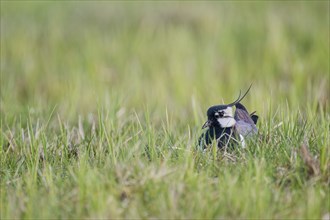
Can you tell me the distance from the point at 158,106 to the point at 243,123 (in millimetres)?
2324

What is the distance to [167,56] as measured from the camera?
7.45m

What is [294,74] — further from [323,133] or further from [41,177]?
[41,177]

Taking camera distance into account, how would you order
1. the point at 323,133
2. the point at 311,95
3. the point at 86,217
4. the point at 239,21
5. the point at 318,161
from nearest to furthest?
1. the point at 86,217
2. the point at 318,161
3. the point at 323,133
4. the point at 311,95
5. the point at 239,21

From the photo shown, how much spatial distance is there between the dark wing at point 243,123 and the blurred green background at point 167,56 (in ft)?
6.30

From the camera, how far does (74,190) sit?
3.45 meters

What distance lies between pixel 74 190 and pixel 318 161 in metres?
1.09

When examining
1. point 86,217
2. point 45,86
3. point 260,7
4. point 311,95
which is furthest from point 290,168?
point 260,7

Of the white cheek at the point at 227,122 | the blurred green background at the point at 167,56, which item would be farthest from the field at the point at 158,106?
the white cheek at the point at 227,122

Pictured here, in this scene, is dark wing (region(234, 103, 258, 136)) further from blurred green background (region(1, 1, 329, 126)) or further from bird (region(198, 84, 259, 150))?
blurred green background (region(1, 1, 329, 126))

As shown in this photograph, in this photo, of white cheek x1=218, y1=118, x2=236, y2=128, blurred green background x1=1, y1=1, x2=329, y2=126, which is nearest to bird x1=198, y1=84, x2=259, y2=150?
white cheek x1=218, y1=118, x2=236, y2=128

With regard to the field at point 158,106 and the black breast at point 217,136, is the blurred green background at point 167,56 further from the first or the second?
Answer: the black breast at point 217,136

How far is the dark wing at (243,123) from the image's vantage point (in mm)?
3998

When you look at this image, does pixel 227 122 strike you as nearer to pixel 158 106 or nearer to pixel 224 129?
pixel 224 129

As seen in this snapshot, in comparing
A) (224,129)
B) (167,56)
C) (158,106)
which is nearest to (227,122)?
(224,129)
